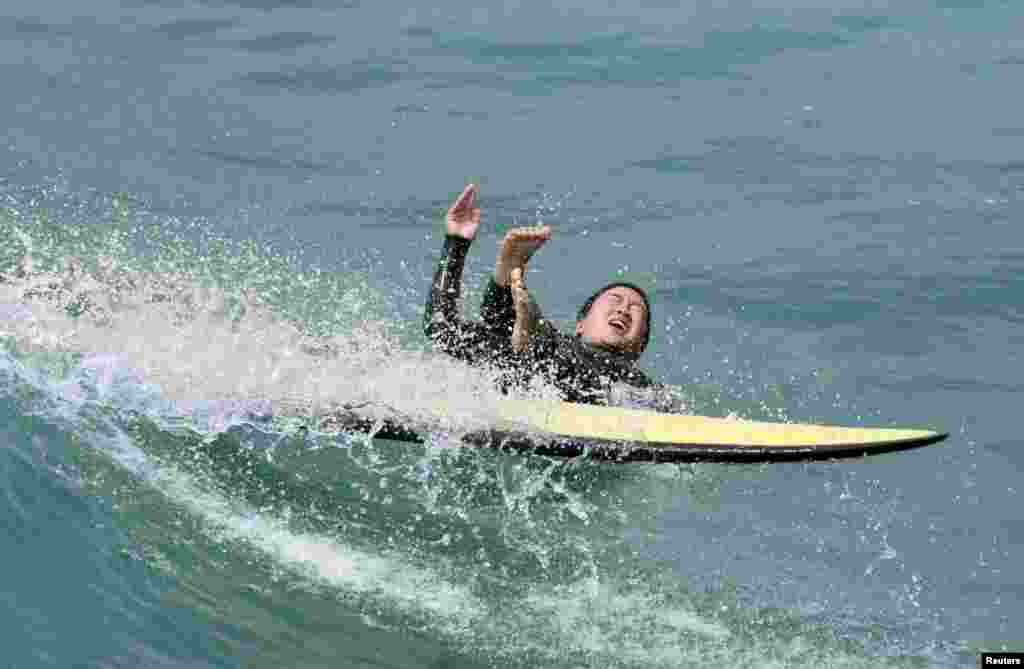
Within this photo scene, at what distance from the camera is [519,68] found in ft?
54.7

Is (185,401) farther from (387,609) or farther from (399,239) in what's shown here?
(399,239)

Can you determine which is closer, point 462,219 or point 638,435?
point 638,435

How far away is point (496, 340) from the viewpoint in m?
9.09

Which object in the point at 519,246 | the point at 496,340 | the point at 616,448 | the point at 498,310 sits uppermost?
the point at 519,246

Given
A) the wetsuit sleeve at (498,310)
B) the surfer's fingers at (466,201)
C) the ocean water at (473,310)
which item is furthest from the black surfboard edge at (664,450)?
the surfer's fingers at (466,201)

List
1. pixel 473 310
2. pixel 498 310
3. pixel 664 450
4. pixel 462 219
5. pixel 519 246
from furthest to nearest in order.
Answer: pixel 473 310
pixel 462 219
pixel 498 310
pixel 664 450
pixel 519 246

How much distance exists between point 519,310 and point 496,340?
427 millimetres

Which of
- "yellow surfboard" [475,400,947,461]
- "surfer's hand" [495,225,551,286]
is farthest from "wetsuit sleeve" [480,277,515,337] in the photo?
"yellow surfboard" [475,400,947,461]

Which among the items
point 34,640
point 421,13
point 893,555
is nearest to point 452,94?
point 421,13

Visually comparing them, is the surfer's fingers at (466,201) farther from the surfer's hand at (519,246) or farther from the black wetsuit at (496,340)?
the surfer's hand at (519,246)

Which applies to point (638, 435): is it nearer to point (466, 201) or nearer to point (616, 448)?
point (616, 448)

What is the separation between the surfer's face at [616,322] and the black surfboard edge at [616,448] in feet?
3.08

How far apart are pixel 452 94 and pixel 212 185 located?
297 cm

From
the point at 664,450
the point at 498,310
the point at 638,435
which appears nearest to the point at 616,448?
the point at 638,435
